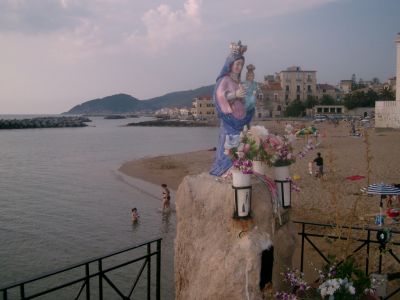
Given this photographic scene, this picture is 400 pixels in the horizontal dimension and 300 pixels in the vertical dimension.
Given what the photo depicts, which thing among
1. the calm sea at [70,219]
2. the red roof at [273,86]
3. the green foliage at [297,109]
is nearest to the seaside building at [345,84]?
the red roof at [273,86]

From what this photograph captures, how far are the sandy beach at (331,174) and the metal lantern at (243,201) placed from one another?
28.0 inches

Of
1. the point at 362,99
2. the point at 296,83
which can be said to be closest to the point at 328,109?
the point at 362,99

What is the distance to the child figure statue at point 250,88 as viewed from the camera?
6453mm

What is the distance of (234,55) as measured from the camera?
650 cm

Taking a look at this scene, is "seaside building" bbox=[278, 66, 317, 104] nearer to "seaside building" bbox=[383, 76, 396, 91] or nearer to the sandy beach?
"seaside building" bbox=[383, 76, 396, 91]

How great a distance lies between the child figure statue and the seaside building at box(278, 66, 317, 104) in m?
92.8

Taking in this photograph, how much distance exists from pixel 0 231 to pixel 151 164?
56.1 ft

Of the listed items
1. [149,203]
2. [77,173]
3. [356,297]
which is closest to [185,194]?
[356,297]

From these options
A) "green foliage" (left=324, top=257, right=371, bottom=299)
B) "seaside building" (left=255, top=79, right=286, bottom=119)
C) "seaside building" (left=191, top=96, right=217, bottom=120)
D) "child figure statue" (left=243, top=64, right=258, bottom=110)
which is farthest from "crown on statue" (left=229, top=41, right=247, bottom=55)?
"seaside building" (left=191, top=96, right=217, bottom=120)

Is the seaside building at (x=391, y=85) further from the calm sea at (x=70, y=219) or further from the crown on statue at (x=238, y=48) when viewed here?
the crown on statue at (x=238, y=48)

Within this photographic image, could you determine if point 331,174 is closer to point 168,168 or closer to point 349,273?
point 349,273

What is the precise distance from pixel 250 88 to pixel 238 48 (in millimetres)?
604

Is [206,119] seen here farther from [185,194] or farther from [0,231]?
[185,194]

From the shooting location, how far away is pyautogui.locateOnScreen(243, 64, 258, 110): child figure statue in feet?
21.2
